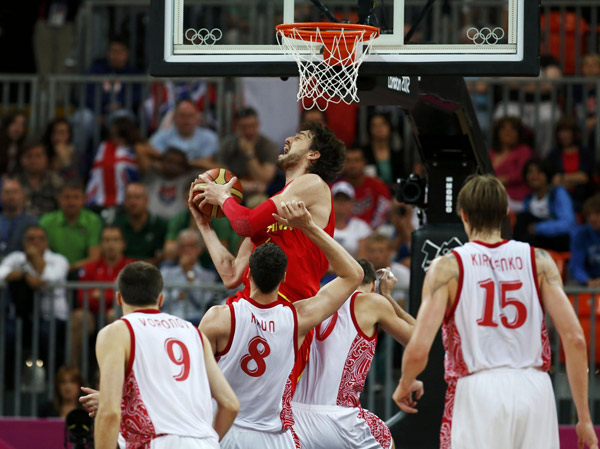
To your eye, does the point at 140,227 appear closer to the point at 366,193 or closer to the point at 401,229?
the point at 366,193

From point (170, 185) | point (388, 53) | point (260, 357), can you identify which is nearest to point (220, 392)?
point (260, 357)

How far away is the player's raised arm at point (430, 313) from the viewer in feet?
19.9

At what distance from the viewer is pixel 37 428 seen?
10773 mm

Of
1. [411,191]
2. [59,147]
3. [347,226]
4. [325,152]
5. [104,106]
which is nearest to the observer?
[325,152]

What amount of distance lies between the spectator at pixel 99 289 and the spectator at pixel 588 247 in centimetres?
469

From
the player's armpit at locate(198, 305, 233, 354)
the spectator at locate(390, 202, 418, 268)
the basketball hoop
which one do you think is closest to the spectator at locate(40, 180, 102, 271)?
the spectator at locate(390, 202, 418, 268)

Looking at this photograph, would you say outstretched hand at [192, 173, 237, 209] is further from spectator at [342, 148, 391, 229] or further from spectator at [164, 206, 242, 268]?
spectator at [342, 148, 391, 229]

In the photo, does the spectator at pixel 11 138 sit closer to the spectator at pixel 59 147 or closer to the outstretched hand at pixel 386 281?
the spectator at pixel 59 147

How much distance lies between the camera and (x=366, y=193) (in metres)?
13.3

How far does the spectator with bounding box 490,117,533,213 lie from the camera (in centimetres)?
1320

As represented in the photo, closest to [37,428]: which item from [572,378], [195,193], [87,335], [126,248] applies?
[87,335]

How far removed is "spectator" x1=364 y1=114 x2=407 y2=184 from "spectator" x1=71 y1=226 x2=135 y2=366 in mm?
3127

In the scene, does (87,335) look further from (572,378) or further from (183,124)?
(572,378)

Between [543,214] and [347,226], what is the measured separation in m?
2.14
